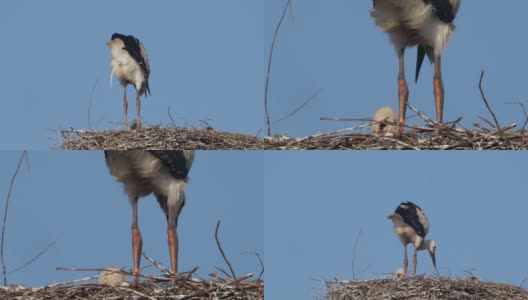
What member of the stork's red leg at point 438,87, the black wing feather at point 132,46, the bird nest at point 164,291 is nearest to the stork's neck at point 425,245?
the black wing feather at point 132,46

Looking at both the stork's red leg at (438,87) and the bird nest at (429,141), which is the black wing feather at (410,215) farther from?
the bird nest at (429,141)

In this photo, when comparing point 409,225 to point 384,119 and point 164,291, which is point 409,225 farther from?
point 164,291

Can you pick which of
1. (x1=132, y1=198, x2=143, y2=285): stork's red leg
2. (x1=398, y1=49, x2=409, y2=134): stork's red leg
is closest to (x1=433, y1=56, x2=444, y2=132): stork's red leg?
(x1=398, y1=49, x2=409, y2=134): stork's red leg

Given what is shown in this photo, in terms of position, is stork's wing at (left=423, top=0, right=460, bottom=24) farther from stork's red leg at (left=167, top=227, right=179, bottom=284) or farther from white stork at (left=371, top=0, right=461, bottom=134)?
stork's red leg at (left=167, top=227, right=179, bottom=284)

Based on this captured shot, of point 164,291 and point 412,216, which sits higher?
point 412,216

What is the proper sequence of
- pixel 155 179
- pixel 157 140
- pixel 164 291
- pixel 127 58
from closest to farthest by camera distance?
1. pixel 164 291
2. pixel 155 179
3. pixel 157 140
4. pixel 127 58

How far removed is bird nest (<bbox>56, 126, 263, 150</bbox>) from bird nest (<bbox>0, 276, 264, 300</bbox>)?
1.71 m

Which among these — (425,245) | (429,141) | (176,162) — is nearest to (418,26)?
(429,141)

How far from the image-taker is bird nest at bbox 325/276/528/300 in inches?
277

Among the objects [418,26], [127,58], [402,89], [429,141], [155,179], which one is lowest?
[155,179]

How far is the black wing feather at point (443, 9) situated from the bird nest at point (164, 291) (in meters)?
1.72

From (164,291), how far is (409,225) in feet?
11.6

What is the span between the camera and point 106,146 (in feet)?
24.6

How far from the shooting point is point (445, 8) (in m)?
6.38
